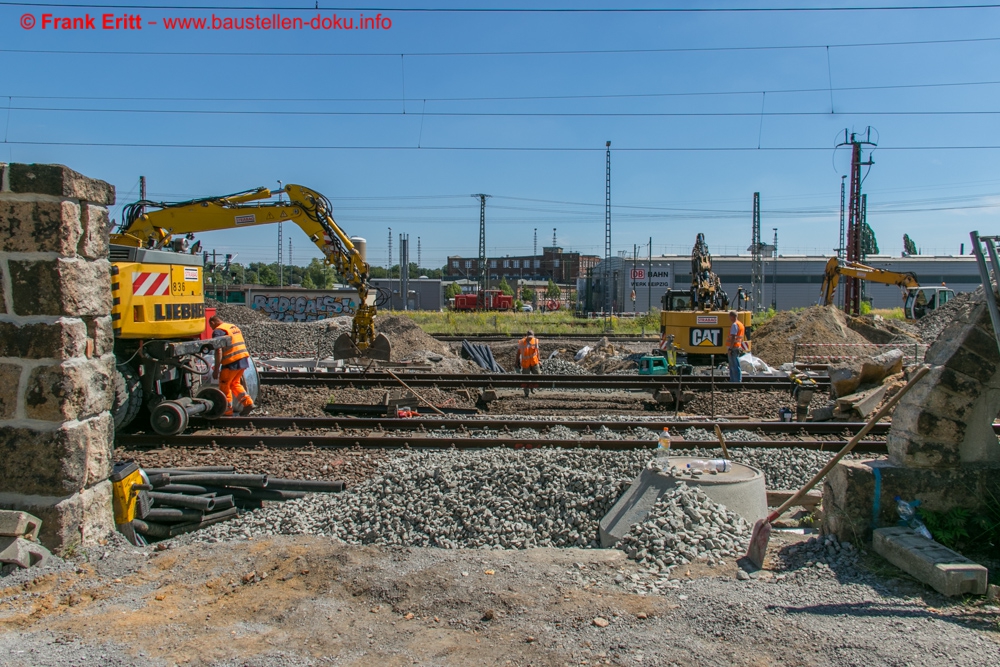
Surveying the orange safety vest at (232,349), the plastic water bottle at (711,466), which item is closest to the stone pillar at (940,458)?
the plastic water bottle at (711,466)

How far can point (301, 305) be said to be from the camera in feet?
124

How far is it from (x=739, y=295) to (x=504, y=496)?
16.9 metres

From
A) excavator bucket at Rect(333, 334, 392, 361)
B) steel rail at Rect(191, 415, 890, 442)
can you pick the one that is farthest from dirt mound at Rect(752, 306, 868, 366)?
excavator bucket at Rect(333, 334, 392, 361)

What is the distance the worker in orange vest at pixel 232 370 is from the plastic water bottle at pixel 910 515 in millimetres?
8616

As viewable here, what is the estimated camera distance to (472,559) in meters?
5.21

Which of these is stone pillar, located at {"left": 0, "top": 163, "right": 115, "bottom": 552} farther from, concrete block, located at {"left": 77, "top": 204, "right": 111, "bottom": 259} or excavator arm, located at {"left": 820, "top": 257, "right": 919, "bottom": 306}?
excavator arm, located at {"left": 820, "top": 257, "right": 919, "bottom": 306}

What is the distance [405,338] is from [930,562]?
20.2 metres

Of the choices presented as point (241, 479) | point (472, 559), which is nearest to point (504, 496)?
point (472, 559)

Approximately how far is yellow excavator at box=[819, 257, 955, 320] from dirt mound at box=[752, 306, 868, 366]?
172cm

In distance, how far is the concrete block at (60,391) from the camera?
4.83 m

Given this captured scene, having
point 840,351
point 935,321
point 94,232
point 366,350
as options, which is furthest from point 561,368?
point 935,321

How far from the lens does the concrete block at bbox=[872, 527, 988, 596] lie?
14.4ft

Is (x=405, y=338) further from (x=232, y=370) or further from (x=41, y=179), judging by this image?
(x=41, y=179)

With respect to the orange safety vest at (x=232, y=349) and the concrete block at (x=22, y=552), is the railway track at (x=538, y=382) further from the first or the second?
the concrete block at (x=22, y=552)
